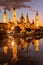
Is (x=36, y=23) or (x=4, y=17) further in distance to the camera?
(x=4, y=17)

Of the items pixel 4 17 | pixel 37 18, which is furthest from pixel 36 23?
pixel 4 17

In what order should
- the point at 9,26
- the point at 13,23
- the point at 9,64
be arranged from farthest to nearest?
the point at 13,23 < the point at 9,26 < the point at 9,64

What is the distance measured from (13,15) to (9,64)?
117668 mm

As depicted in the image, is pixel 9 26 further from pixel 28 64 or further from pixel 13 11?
pixel 28 64

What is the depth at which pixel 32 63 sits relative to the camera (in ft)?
66.4

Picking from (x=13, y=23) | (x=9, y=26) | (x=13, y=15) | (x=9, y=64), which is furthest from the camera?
(x=13, y=15)

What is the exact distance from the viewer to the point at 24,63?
20391 millimetres

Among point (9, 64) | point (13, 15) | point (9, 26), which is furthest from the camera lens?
point (13, 15)

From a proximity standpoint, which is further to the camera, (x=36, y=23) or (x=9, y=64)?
(x=36, y=23)

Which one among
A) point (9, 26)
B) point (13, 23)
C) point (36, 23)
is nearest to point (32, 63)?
point (9, 26)

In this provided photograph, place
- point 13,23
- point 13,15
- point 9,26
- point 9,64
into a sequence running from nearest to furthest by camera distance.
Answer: point 9,64
point 9,26
point 13,23
point 13,15

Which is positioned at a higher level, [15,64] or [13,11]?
[13,11]

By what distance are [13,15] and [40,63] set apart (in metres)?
117

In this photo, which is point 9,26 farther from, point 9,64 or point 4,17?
point 9,64
